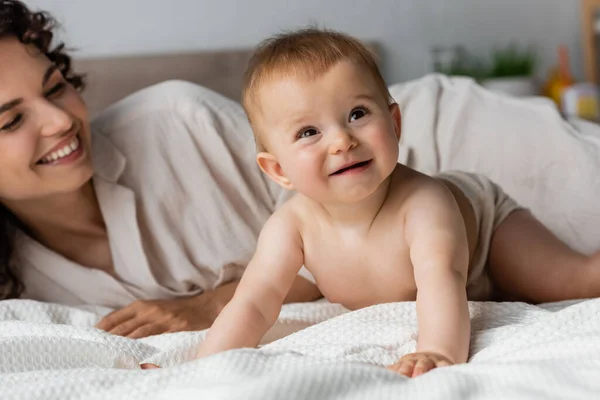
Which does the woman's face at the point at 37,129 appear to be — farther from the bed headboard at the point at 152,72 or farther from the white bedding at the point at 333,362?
the bed headboard at the point at 152,72

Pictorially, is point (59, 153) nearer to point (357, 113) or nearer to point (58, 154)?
point (58, 154)

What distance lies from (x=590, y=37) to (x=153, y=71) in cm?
189

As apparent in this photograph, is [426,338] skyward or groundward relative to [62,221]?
skyward

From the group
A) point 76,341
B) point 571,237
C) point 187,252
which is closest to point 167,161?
point 187,252

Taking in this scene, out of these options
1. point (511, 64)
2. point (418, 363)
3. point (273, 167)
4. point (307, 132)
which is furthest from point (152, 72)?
point (418, 363)

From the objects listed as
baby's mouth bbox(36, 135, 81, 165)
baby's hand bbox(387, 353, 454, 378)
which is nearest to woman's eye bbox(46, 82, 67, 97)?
baby's mouth bbox(36, 135, 81, 165)

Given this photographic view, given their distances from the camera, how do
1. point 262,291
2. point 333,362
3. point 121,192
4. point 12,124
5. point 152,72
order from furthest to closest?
1. point 152,72
2. point 121,192
3. point 12,124
4. point 262,291
5. point 333,362

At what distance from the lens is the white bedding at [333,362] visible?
818mm

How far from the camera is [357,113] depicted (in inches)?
45.8

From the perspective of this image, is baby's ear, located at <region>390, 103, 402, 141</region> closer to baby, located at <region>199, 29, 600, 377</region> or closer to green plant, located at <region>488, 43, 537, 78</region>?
baby, located at <region>199, 29, 600, 377</region>

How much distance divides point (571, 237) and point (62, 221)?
40.6 inches

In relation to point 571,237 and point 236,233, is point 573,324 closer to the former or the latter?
point 571,237

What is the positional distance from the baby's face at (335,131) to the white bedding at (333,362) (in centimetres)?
20

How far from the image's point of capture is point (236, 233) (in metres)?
1.78
